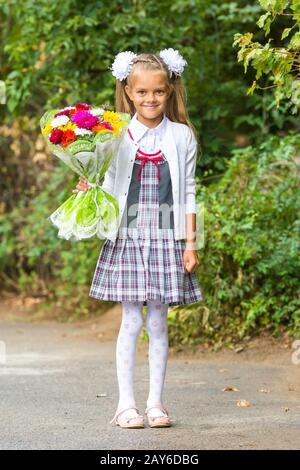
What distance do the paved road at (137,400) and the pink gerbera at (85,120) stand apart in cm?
137

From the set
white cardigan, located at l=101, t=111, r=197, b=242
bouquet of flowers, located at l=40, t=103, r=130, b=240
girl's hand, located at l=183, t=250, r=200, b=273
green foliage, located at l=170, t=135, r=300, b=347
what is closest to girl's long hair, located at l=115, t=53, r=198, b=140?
white cardigan, located at l=101, t=111, r=197, b=242

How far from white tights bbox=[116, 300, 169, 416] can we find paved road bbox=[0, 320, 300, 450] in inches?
7.3

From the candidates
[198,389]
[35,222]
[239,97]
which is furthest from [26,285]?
[198,389]

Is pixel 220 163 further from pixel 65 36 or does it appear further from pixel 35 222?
pixel 35 222

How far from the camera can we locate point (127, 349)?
4.54m

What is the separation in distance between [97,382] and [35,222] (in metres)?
4.12

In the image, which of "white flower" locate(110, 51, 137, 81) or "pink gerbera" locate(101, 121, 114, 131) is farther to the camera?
"white flower" locate(110, 51, 137, 81)

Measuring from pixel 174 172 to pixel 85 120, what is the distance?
48cm

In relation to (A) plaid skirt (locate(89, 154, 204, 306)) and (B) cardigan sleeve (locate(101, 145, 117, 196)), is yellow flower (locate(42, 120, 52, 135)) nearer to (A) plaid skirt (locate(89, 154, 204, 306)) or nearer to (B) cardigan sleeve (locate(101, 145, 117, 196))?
(B) cardigan sleeve (locate(101, 145, 117, 196))

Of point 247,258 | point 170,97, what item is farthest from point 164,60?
point 247,258

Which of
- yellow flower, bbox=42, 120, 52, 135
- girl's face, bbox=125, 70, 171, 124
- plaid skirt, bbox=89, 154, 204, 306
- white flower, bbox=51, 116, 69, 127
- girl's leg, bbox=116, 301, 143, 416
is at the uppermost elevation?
girl's face, bbox=125, 70, 171, 124

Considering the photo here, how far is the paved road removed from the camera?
419 centimetres

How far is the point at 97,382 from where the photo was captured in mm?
5832

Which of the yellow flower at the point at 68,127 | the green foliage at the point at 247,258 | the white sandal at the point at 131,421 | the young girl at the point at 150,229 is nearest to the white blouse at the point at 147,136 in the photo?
the young girl at the point at 150,229
